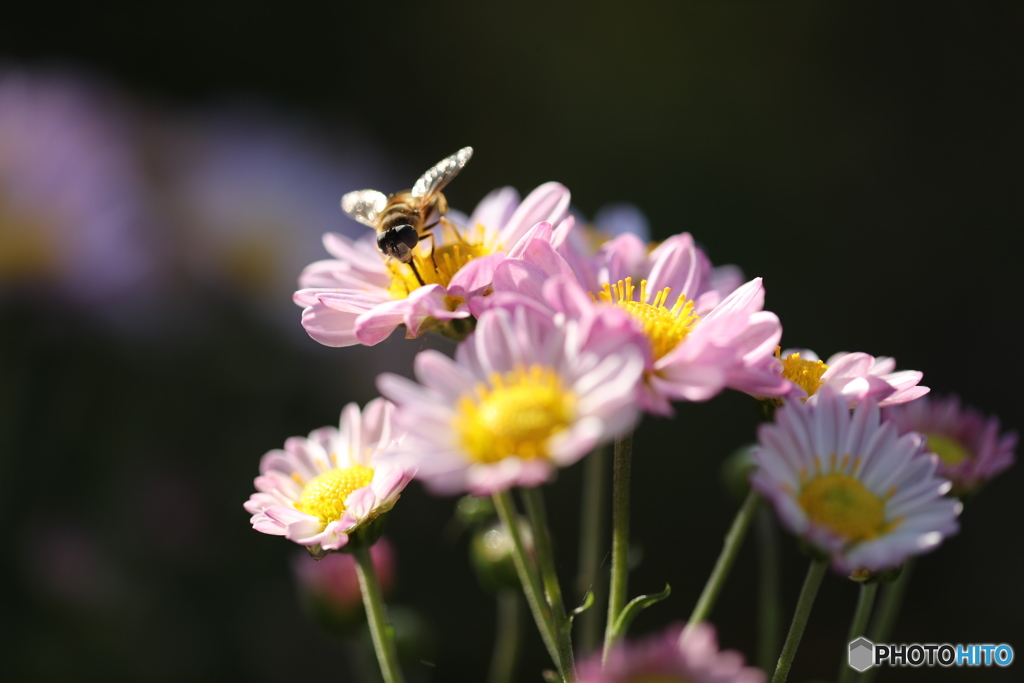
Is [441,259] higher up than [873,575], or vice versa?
[441,259]

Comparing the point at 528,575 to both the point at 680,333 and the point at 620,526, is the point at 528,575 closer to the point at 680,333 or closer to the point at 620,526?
the point at 620,526

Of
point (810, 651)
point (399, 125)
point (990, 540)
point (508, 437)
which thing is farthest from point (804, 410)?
point (399, 125)

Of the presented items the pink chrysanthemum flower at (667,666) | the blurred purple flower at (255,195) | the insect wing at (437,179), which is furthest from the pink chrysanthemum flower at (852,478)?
the blurred purple flower at (255,195)

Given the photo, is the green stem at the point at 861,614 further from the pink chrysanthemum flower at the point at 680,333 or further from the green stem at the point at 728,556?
the pink chrysanthemum flower at the point at 680,333

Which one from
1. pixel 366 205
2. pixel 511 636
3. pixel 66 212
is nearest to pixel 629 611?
pixel 511 636

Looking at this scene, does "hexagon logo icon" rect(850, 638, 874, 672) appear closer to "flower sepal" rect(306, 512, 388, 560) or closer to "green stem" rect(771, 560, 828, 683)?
"green stem" rect(771, 560, 828, 683)

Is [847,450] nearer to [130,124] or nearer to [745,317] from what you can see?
[745,317]

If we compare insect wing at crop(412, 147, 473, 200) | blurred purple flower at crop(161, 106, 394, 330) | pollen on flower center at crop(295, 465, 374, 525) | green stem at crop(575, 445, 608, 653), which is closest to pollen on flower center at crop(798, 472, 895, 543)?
green stem at crop(575, 445, 608, 653)
